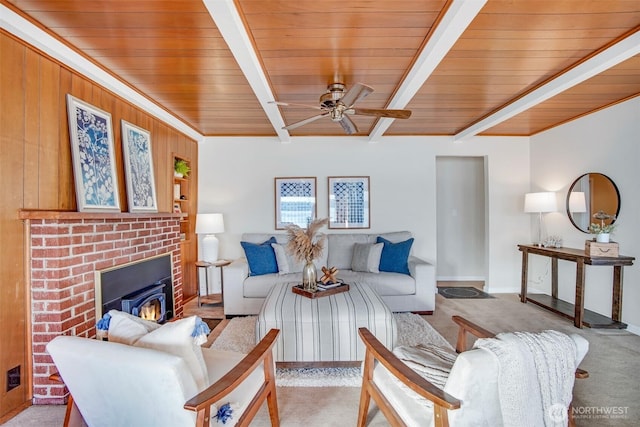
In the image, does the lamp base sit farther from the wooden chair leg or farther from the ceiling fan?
the wooden chair leg

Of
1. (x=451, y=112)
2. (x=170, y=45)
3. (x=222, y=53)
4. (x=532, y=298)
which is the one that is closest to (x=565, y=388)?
(x=222, y=53)

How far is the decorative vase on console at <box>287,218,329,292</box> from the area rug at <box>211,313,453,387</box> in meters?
0.68

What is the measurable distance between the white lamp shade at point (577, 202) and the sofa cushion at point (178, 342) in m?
4.32

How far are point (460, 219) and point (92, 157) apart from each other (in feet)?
17.4

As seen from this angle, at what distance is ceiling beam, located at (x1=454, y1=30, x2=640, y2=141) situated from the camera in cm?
201

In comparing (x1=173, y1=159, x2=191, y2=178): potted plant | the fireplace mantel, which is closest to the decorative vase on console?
the fireplace mantel

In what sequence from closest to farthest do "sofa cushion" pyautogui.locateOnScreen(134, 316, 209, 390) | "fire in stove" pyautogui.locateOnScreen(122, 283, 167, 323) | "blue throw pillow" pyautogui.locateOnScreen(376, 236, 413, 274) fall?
"sofa cushion" pyautogui.locateOnScreen(134, 316, 209, 390) → "fire in stove" pyautogui.locateOnScreen(122, 283, 167, 323) → "blue throw pillow" pyautogui.locateOnScreen(376, 236, 413, 274)

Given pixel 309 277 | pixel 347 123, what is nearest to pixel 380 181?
pixel 347 123

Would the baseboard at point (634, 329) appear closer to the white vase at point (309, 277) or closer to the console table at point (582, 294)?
the console table at point (582, 294)

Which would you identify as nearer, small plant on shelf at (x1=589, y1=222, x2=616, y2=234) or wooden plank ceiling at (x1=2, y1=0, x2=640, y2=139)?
wooden plank ceiling at (x1=2, y1=0, x2=640, y2=139)

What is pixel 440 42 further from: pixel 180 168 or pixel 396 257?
pixel 180 168

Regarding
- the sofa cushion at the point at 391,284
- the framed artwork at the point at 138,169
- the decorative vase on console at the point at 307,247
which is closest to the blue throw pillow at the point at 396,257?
the sofa cushion at the point at 391,284

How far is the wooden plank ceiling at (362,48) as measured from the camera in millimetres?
1699

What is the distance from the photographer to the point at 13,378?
1807 mm
